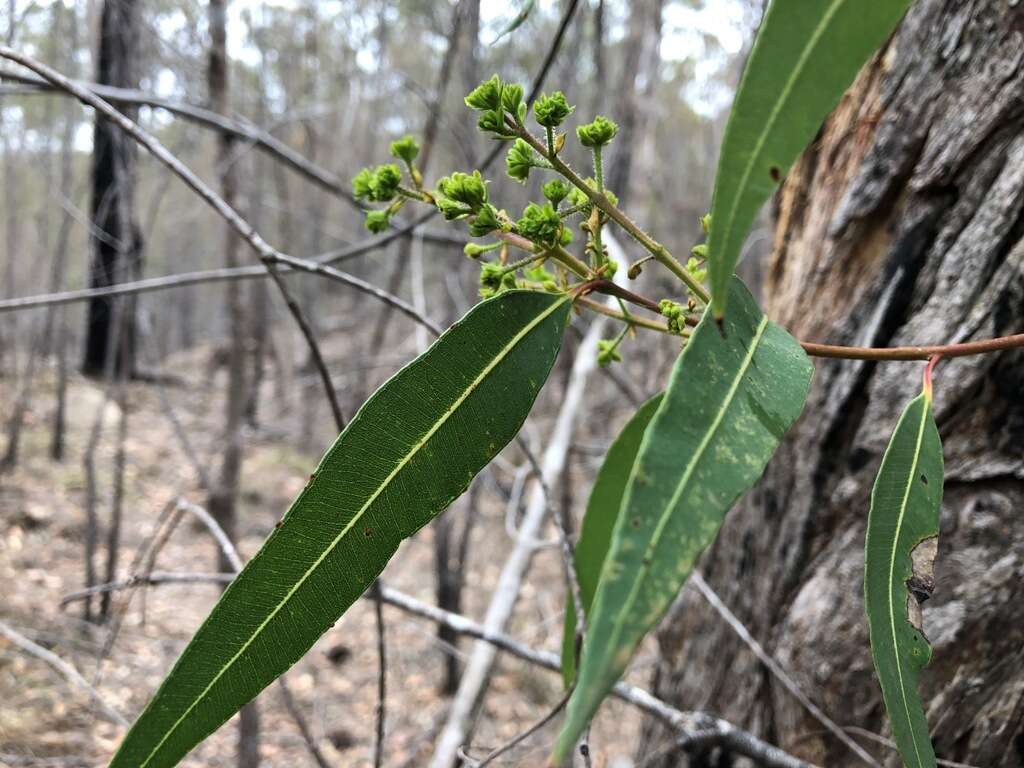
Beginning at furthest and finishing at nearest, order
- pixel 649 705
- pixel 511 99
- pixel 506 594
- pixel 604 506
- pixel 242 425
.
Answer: pixel 242 425 < pixel 506 594 < pixel 649 705 < pixel 604 506 < pixel 511 99

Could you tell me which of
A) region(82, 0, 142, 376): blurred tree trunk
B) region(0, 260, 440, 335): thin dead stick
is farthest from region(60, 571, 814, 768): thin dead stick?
region(82, 0, 142, 376): blurred tree trunk

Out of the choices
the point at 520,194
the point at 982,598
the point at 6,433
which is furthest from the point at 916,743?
the point at 6,433

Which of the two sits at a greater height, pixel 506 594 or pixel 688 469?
pixel 688 469

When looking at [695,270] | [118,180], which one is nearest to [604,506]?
[695,270]

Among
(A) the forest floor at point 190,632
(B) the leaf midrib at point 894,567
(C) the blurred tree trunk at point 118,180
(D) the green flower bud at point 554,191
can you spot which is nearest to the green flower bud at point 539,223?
(D) the green flower bud at point 554,191

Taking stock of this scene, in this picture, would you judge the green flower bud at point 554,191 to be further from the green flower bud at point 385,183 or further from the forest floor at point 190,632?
the forest floor at point 190,632

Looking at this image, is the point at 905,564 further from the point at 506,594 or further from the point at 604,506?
the point at 506,594

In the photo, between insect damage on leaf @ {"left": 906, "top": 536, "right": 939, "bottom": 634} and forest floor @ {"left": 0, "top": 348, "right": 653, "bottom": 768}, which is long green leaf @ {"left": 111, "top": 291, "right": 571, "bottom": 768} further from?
forest floor @ {"left": 0, "top": 348, "right": 653, "bottom": 768}
